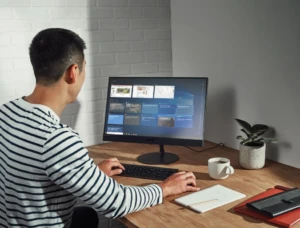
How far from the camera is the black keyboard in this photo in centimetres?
175

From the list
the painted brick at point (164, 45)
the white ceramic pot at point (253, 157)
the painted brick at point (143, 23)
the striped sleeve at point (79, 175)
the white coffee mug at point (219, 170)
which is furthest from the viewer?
the painted brick at point (164, 45)

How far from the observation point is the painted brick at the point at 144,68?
2.53 m

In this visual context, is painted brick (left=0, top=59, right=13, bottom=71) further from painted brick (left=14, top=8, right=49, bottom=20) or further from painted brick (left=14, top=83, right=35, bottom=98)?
painted brick (left=14, top=8, right=49, bottom=20)

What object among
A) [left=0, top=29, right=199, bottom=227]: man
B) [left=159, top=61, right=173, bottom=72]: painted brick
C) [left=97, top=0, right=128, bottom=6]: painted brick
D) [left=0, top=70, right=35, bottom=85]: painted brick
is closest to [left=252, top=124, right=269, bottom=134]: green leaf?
[left=0, top=29, right=199, bottom=227]: man

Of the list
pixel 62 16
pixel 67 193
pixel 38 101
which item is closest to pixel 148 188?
pixel 67 193

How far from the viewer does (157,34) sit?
2.58 metres

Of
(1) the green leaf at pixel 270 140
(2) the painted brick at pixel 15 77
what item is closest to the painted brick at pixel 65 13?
(2) the painted brick at pixel 15 77

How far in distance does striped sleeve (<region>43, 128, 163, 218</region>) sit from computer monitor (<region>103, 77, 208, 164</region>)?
2.09 feet

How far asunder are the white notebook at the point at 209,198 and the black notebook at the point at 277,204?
123 mm

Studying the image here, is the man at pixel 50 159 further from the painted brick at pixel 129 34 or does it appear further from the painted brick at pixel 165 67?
the painted brick at pixel 165 67

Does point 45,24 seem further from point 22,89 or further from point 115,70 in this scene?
point 115,70

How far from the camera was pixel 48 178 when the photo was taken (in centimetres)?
129

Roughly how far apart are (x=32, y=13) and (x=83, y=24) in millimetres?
300

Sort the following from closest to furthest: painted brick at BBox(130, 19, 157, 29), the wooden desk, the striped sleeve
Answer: the striped sleeve < the wooden desk < painted brick at BBox(130, 19, 157, 29)
